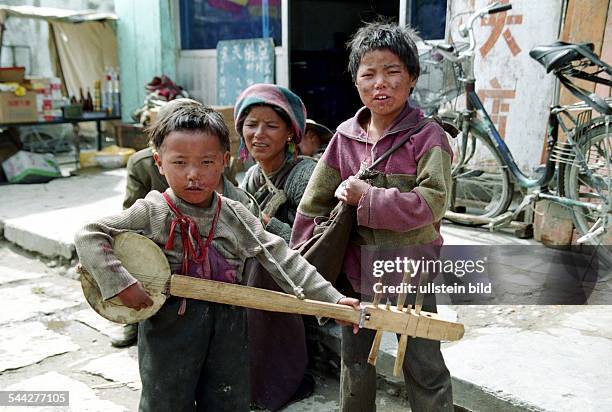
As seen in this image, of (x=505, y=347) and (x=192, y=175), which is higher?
(x=192, y=175)

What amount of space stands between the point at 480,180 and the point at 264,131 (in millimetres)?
2809

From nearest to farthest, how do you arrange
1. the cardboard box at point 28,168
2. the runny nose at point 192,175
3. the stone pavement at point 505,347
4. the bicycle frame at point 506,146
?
the runny nose at point 192,175 < the stone pavement at point 505,347 < the bicycle frame at point 506,146 < the cardboard box at point 28,168

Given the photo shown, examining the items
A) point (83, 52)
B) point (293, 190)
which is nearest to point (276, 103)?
point (293, 190)

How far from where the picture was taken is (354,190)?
1890 millimetres

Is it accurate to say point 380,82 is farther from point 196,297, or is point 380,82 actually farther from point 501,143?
point 501,143

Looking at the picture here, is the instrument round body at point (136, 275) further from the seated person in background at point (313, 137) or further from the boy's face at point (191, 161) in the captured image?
the seated person in background at point (313, 137)

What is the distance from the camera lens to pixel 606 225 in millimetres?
3746

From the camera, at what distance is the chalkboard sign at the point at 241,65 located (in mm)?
7045

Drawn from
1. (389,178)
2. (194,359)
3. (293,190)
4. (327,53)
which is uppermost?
(327,53)

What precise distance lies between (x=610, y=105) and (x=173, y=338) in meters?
3.14

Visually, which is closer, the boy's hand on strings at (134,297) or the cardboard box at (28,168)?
the boy's hand on strings at (134,297)

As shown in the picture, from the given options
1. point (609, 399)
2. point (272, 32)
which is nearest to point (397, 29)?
point (609, 399)

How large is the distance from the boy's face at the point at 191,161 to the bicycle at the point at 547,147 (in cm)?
273

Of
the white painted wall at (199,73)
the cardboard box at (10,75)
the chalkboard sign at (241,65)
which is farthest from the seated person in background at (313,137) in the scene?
the cardboard box at (10,75)
